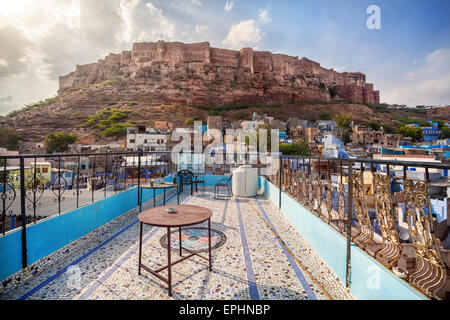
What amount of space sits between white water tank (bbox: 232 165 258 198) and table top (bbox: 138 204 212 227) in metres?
3.55

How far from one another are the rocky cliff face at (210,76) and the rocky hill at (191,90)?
281 millimetres

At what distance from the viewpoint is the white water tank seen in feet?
18.8

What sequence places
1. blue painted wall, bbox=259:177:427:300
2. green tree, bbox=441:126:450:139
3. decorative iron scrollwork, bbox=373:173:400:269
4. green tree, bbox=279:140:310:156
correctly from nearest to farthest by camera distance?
blue painted wall, bbox=259:177:427:300, decorative iron scrollwork, bbox=373:173:400:269, green tree, bbox=279:140:310:156, green tree, bbox=441:126:450:139

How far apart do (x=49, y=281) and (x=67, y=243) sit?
0.76 meters

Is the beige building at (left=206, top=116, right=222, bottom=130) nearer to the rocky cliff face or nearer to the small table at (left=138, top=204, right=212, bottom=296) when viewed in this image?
the rocky cliff face

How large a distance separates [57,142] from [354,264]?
4472 cm

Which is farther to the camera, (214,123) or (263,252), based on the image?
(214,123)

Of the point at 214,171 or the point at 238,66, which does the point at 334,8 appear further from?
the point at 238,66

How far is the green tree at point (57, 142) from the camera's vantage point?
34.8 m

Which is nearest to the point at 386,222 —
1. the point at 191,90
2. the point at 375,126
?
the point at 375,126

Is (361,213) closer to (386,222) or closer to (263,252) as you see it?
(386,222)

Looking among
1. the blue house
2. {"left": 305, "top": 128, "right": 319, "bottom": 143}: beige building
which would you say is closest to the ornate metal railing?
{"left": 305, "top": 128, "right": 319, "bottom": 143}: beige building

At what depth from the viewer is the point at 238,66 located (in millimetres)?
67250

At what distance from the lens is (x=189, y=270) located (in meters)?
2.11
